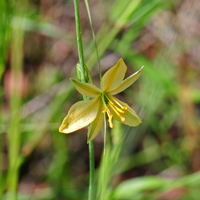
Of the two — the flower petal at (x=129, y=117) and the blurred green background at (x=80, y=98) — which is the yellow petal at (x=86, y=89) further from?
the blurred green background at (x=80, y=98)

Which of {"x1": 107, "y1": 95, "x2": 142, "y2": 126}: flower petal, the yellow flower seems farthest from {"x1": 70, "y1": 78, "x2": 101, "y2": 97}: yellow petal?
{"x1": 107, "y1": 95, "x2": 142, "y2": 126}: flower petal

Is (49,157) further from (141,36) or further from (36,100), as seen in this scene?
(141,36)

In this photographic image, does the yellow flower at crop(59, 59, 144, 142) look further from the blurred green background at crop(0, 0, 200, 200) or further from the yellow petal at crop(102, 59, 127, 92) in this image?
the blurred green background at crop(0, 0, 200, 200)

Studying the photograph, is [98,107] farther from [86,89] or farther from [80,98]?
[80,98]

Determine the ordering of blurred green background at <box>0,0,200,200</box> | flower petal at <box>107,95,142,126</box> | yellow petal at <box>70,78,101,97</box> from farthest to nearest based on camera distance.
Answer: blurred green background at <box>0,0,200,200</box>
flower petal at <box>107,95,142,126</box>
yellow petal at <box>70,78,101,97</box>

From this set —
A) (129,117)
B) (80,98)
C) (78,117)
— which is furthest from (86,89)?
(80,98)

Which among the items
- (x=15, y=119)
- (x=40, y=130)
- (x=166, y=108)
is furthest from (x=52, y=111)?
(x=166, y=108)

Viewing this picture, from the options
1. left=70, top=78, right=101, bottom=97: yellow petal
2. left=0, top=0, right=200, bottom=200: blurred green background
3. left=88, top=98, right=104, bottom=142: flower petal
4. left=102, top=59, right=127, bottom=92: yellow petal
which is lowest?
left=88, top=98, right=104, bottom=142: flower petal
